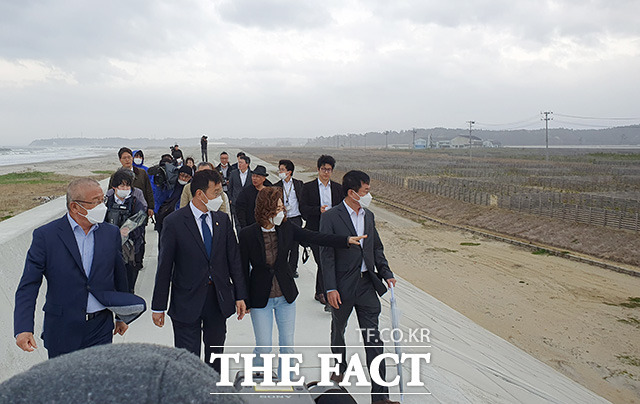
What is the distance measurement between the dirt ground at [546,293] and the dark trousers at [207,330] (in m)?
6.67

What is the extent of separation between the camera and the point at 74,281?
2.81 metres

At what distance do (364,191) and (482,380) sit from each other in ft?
9.60

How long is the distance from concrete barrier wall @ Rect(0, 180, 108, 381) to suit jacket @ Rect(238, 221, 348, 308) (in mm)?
2106

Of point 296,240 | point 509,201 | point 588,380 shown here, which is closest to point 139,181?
point 296,240

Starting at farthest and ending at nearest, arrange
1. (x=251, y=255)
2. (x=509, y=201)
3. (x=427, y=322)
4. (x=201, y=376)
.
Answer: (x=509, y=201) → (x=427, y=322) → (x=251, y=255) → (x=201, y=376)

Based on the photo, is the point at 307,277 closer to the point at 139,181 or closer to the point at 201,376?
the point at 139,181

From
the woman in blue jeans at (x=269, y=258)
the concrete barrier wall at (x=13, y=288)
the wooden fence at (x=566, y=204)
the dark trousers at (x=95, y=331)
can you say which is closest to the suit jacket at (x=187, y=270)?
Result: the woman in blue jeans at (x=269, y=258)

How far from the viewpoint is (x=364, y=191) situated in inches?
152

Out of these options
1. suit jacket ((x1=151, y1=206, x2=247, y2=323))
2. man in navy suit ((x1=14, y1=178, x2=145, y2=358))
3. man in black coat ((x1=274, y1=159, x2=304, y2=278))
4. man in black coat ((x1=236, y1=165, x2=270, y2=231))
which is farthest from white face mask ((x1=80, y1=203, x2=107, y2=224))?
man in black coat ((x1=274, y1=159, x2=304, y2=278))

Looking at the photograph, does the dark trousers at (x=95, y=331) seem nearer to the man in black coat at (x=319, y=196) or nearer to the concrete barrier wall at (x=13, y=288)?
the concrete barrier wall at (x=13, y=288)

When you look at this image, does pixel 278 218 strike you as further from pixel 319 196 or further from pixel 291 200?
pixel 291 200

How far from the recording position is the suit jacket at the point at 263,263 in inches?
141

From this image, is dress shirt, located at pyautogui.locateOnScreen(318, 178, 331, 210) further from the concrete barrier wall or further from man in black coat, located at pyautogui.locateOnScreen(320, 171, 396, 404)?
the concrete barrier wall

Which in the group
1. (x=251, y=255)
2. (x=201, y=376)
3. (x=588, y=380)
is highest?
(x=201, y=376)
